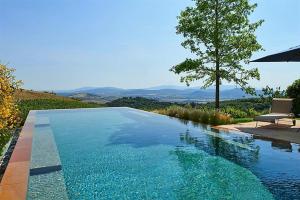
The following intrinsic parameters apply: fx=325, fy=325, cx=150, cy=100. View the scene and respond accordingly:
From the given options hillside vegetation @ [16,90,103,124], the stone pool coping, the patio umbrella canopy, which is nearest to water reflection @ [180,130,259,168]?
the patio umbrella canopy

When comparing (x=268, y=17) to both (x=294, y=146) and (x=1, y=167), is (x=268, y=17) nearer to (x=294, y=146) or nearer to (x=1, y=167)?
(x=294, y=146)

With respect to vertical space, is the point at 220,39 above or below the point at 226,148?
above

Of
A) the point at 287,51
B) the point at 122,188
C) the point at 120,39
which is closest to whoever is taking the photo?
the point at 122,188

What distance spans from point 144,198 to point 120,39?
2271 centimetres

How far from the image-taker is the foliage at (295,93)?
15.5 m

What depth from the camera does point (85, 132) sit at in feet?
41.0

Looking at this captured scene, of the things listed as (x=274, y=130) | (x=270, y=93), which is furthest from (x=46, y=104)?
(x=274, y=130)

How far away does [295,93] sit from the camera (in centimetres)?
1584

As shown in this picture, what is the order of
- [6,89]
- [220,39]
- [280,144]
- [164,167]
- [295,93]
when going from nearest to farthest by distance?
1. [164,167]
2. [6,89]
3. [280,144]
4. [295,93]
5. [220,39]

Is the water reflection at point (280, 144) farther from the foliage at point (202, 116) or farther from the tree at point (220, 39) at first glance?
the tree at point (220, 39)

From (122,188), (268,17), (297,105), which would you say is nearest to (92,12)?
(268,17)

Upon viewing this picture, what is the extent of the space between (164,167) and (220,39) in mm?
11469

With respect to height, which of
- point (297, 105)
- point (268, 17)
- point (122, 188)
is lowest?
point (122, 188)

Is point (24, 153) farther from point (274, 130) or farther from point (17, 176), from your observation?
point (274, 130)
